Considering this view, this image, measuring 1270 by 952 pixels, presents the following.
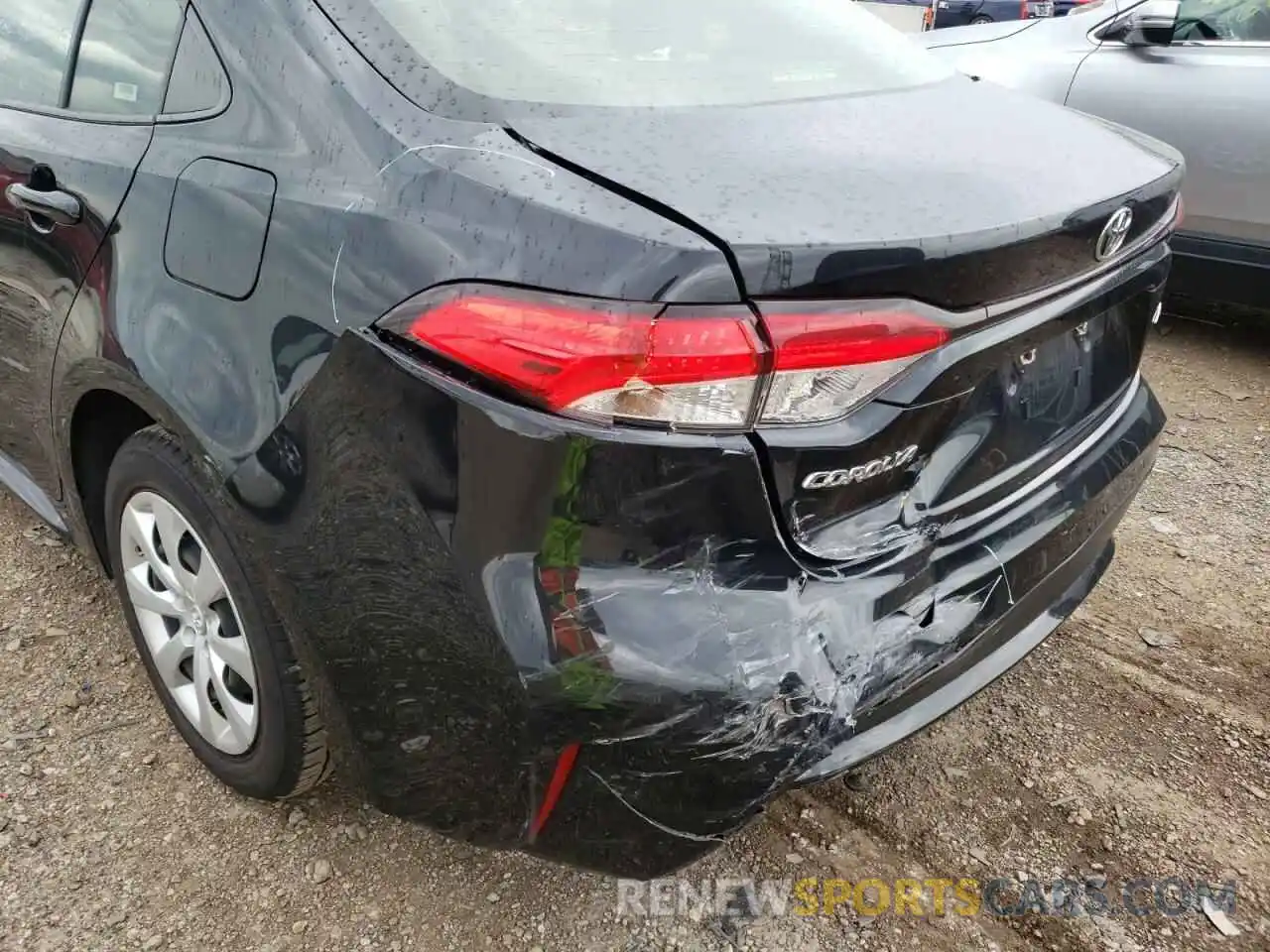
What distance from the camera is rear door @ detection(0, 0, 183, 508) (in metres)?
1.79

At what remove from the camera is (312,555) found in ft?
4.89

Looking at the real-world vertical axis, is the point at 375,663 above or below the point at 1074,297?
below

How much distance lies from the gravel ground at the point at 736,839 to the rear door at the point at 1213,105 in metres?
2.04

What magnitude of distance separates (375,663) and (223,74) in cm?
98

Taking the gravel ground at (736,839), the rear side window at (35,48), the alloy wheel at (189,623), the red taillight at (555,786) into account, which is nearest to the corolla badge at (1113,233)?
the gravel ground at (736,839)

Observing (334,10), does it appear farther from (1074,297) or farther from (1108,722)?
(1108,722)

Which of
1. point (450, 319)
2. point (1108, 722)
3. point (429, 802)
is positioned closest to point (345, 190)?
point (450, 319)

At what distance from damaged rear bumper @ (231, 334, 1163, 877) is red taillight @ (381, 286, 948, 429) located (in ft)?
0.13

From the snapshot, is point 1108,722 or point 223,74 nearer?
point 223,74

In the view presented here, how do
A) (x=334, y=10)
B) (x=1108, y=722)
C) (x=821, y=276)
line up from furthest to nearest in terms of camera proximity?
(x=1108, y=722) → (x=334, y=10) → (x=821, y=276)

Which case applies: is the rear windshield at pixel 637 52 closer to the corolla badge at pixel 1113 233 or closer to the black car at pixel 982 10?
the corolla badge at pixel 1113 233

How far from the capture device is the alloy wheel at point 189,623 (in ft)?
5.94

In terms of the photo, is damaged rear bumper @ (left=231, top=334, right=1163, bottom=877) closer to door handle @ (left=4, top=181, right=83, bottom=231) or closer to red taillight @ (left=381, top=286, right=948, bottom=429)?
red taillight @ (left=381, top=286, right=948, bottom=429)

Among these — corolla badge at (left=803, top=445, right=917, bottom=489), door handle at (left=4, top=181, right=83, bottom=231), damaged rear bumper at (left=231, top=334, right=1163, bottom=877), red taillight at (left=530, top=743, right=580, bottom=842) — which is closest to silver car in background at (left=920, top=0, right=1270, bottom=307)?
damaged rear bumper at (left=231, top=334, right=1163, bottom=877)
